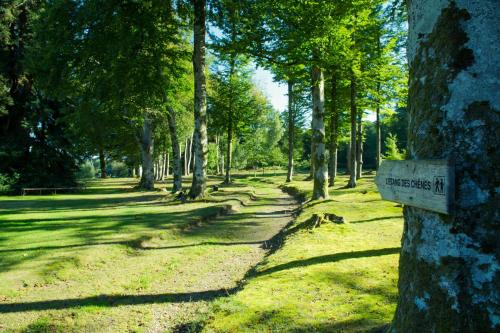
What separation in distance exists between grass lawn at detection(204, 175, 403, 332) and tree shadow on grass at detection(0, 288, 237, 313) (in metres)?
0.88

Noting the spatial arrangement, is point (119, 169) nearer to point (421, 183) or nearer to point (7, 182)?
point (7, 182)

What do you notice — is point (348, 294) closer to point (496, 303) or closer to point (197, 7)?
point (496, 303)

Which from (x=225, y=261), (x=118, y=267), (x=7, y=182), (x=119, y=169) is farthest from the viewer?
(x=119, y=169)

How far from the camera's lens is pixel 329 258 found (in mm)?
8094

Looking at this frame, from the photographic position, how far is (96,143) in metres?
32.4

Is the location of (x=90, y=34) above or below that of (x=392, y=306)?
above

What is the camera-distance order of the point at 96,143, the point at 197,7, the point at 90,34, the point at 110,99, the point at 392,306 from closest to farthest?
the point at 392,306 < the point at 90,34 < the point at 110,99 < the point at 197,7 < the point at 96,143

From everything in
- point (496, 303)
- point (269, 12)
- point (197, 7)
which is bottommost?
point (496, 303)

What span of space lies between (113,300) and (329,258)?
180 inches

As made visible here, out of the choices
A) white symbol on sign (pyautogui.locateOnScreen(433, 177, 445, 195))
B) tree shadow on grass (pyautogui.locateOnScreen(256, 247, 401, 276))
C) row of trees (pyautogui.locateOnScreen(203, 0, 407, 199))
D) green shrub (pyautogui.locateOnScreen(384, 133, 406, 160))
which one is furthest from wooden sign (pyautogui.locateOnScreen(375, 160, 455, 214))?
green shrub (pyautogui.locateOnScreen(384, 133, 406, 160))

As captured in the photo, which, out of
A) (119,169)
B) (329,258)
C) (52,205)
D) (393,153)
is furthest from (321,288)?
(119,169)

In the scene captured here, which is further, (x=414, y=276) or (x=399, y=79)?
(x=399, y=79)

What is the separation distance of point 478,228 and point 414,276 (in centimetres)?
64

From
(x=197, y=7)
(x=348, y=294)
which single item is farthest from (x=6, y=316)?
(x=197, y=7)
